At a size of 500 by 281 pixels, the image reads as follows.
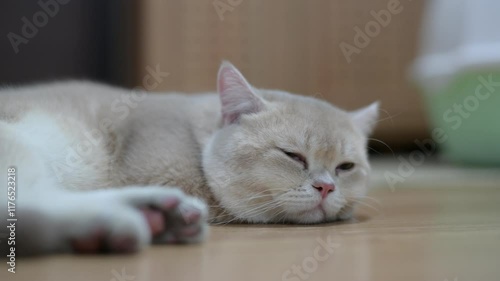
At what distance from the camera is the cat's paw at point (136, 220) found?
853 mm

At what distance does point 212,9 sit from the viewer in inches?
144

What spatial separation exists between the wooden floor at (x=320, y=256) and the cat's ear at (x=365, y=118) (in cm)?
Result: 29

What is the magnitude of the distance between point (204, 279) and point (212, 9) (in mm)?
2971

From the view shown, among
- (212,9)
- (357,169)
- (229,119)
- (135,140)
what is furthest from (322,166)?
(212,9)

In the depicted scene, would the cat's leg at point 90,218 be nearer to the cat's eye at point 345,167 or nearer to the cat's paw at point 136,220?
the cat's paw at point 136,220

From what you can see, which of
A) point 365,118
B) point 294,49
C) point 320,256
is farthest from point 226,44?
point 320,256

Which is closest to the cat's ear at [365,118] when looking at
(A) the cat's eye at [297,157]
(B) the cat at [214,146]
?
(B) the cat at [214,146]

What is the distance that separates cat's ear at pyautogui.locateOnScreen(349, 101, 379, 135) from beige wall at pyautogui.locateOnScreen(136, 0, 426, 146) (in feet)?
5.66

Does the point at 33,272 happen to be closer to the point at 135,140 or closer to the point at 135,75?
the point at 135,140

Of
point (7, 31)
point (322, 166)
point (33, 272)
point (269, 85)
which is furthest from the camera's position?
point (269, 85)

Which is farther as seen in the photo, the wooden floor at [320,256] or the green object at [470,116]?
the green object at [470,116]

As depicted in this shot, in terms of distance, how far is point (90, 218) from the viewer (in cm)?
84

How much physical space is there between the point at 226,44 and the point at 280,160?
7.93 feet

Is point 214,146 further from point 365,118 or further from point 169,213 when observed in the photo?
point 169,213
